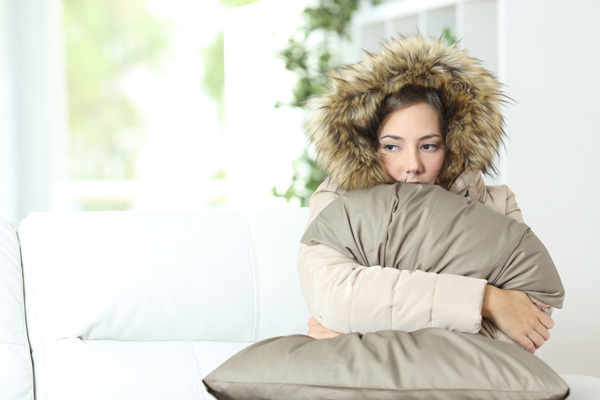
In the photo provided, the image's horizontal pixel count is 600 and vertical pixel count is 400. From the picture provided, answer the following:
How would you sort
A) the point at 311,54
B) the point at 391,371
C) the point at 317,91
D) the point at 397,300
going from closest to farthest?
the point at 391,371
the point at 397,300
the point at 317,91
the point at 311,54

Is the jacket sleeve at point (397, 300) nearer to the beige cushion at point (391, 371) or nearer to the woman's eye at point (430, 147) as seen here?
the beige cushion at point (391, 371)

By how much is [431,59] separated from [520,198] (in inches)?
45.3

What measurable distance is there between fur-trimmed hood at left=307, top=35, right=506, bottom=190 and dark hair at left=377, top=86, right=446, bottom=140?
1 centimetres

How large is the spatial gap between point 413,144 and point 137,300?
2.28 feet

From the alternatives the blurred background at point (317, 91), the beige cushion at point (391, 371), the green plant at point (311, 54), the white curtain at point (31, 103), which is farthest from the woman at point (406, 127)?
the white curtain at point (31, 103)

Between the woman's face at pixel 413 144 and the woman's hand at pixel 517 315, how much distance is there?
1.01ft

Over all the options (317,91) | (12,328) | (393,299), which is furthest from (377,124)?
(317,91)

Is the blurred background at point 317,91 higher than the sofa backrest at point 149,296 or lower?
higher

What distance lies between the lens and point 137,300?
1.54 m

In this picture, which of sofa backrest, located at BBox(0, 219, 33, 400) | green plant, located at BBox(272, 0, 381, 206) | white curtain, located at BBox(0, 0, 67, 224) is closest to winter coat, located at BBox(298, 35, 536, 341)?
sofa backrest, located at BBox(0, 219, 33, 400)

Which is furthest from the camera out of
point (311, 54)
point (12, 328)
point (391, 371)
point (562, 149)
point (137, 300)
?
point (311, 54)

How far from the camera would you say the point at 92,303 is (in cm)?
150

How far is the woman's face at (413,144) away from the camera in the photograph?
142 cm

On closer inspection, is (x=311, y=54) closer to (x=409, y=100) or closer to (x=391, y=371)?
(x=409, y=100)
